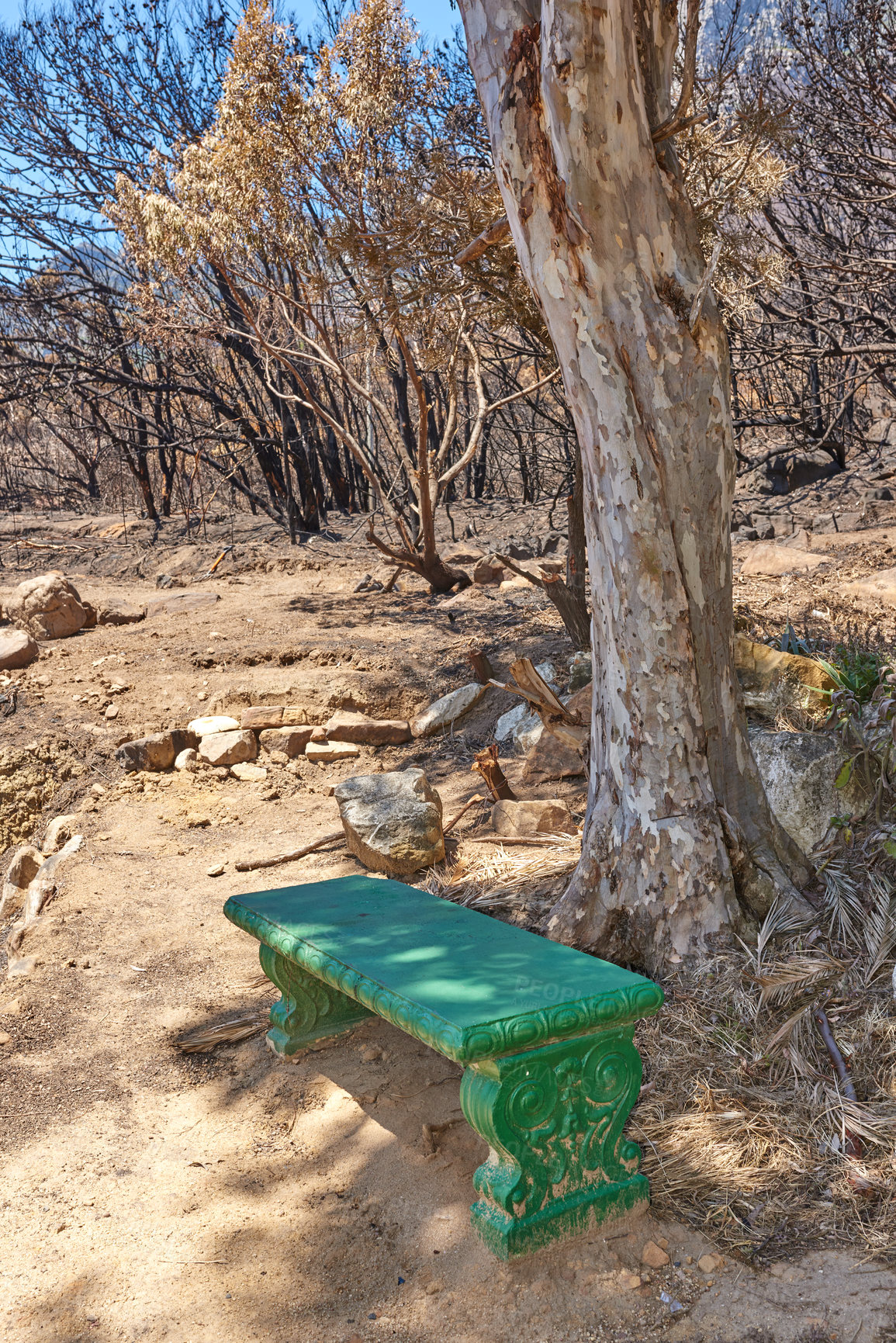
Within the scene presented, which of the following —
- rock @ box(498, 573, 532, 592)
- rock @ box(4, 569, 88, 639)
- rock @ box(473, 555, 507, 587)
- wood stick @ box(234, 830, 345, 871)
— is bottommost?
wood stick @ box(234, 830, 345, 871)

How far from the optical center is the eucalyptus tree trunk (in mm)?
2701

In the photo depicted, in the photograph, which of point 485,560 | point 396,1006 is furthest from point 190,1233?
point 485,560

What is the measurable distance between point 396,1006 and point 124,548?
11.3 m

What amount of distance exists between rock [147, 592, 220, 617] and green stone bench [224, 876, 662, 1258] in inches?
257

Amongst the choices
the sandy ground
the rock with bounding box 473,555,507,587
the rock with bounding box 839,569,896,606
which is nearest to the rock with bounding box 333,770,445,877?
the sandy ground

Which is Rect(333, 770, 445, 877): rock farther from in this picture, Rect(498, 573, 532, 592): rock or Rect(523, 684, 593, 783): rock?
Rect(498, 573, 532, 592): rock

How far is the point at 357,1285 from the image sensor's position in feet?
6.93

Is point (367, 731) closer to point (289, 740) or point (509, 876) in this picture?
point (289, 740)

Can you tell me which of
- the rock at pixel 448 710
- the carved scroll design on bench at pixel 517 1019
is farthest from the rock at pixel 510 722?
the carved scroll design on bench at pixel 517 1019

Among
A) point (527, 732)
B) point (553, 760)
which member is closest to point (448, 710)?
point (527, 732)

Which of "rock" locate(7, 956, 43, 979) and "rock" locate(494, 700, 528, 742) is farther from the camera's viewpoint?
"rock" locate(494, 700, 528, 742)

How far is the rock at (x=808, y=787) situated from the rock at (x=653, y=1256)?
5.87ft

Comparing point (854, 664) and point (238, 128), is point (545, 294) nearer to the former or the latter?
point (854, 664)

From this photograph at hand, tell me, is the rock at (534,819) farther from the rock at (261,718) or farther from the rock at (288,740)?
the rock at (261,718)
